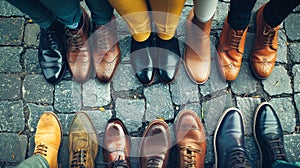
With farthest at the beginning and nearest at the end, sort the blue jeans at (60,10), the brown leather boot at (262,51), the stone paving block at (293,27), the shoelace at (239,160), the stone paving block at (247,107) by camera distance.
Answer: the stone paving block at (293,27) < the stone paving block at (247,107) < the brown leather boot at (262,51) < the shoelace at (239,160) < the blue jeans at (60,10)

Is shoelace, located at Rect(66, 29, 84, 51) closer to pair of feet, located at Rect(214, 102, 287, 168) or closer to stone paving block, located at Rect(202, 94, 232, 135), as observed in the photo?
stone paving block, located at Rect(202, 94, 232, 135)

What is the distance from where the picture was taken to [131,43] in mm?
2314

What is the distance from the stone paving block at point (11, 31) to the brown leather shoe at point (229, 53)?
5.06 feet

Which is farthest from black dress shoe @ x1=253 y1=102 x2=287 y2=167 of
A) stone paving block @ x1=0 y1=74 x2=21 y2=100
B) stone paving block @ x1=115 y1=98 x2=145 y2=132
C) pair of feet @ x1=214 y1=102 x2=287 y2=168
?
stone paving block @ x1=0 y1=74 x2=21 y2=100

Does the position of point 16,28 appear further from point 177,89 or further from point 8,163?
point 177,89

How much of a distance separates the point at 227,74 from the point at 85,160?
117 cm

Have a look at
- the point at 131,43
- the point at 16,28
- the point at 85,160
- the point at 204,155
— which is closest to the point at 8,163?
the point at 85,160

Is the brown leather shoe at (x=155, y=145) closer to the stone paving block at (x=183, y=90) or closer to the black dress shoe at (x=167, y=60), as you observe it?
the stone paving block at (x=183, y=90)

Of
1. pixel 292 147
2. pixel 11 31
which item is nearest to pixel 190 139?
pixel 292 147

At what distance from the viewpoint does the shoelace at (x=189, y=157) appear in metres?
2.02

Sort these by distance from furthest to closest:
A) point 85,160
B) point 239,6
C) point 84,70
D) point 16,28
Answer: point 16,28
point 84,70
point 85,160
point 239,6

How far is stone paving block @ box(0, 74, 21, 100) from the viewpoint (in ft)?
7.40

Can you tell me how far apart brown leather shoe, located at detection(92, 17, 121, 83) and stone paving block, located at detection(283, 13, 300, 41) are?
1.31m

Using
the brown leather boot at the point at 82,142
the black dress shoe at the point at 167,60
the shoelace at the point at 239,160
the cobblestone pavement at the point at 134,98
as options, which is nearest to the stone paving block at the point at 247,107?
the cobblestone pavement at the point at 134,98
